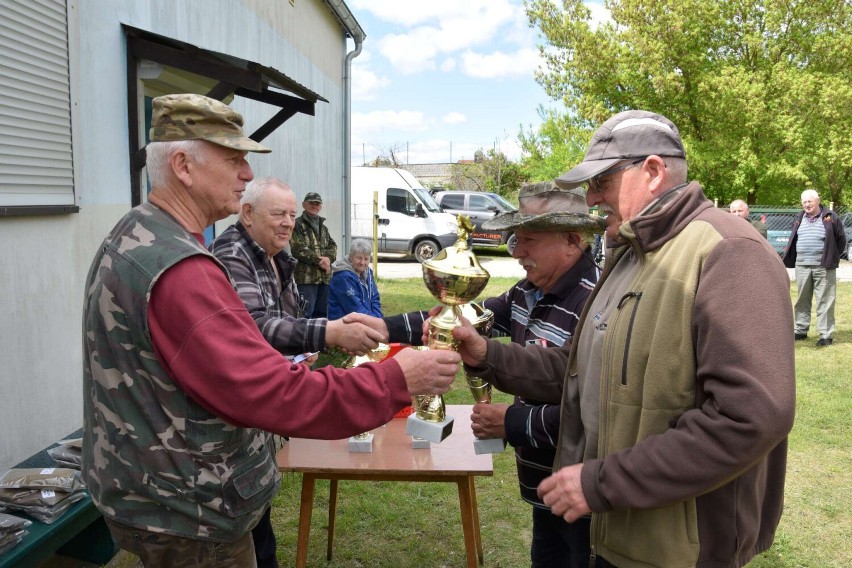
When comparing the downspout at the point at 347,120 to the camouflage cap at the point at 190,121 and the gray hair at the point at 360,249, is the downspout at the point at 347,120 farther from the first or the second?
the camouflage cap at the point at 190,121

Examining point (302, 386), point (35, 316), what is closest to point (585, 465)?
point (302, 386)

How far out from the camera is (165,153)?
1900mm

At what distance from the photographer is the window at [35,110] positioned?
3668mm

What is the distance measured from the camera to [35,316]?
392 centimetres

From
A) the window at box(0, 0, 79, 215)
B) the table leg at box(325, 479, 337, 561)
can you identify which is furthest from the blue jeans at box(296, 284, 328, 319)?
the table leg at box(325, 479, 337, 561)

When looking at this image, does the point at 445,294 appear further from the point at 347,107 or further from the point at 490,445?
the point at 347,107

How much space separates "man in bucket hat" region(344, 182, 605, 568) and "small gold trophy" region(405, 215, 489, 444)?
0.31 metres

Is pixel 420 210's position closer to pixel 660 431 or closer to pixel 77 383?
pixel 77 383

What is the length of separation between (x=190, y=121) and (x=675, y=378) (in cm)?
151

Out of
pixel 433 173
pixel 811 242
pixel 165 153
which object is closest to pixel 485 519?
pixel 165 153

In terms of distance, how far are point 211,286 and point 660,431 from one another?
123cm

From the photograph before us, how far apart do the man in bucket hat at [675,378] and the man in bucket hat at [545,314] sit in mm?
504

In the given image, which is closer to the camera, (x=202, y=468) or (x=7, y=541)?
(x=202, y=468)

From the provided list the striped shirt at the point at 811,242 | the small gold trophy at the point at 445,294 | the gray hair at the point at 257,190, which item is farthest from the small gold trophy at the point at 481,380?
the striped shirt at the point at 811,242
